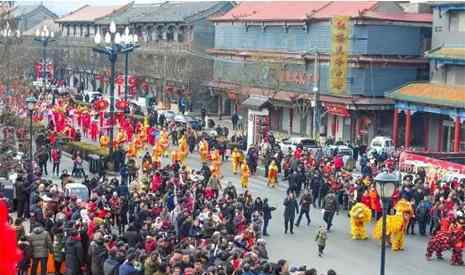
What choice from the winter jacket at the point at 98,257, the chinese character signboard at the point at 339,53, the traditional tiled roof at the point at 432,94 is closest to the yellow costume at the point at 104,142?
the chinese character signboard at the point at 339,53

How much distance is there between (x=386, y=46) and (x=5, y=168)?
28.4 metres

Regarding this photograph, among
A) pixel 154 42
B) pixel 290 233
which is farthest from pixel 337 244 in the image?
pixel 154 42

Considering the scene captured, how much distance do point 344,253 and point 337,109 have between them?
2832cm

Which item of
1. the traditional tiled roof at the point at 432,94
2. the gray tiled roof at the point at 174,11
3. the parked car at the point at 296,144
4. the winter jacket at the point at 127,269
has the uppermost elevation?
the gray tiled roof at the point at 174,11

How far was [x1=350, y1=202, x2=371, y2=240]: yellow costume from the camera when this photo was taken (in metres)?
26.7

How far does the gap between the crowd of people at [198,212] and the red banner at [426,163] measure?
2.11 feet

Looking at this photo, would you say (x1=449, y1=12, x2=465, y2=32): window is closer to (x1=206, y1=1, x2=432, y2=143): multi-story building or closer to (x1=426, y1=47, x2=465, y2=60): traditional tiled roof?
(x1=426, y1=47, x2=465, y2=60): traditional tiled roof

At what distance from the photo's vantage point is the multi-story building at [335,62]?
172 ft

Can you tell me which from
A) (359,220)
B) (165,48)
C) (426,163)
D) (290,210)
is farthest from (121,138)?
(165,48)

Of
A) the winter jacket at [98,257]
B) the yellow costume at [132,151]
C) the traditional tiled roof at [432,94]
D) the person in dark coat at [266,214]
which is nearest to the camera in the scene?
the winter jacket at [98,257]

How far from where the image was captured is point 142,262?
58.1 ft

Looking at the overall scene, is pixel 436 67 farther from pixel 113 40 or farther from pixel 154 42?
pixel 154 42

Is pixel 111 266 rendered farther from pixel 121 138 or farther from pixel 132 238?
pixel 121 138

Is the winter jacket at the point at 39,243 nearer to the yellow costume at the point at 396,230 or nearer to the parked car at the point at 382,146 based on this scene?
the yellow costume at the point at 396,230
